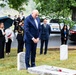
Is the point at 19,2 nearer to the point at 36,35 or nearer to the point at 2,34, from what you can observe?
the point at 2,34

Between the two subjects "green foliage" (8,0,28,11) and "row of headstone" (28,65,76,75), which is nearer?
"row of headstone" (28,65,76,75)

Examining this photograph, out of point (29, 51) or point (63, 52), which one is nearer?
point (29, 51)

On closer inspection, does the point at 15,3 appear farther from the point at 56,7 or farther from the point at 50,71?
the point at 50,71

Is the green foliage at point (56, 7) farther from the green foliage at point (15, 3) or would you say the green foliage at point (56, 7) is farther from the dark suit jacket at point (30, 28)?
the dark suit jacket at point (30, 28)

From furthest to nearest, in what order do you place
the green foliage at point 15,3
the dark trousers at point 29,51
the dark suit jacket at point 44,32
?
the green foliage at point 15,3 → the dark suit jacket at point 44,32 → the dark trousers at point 29,51

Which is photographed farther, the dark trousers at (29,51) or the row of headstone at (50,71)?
the dark trousers at (29,51)

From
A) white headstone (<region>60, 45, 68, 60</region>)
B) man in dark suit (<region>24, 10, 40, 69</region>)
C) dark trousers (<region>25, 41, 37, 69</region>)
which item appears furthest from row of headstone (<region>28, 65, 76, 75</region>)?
white headstone (<region>60, 45, 68, 60</region>)

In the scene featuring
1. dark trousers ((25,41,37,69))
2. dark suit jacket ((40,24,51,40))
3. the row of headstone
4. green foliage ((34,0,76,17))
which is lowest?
the row of headstone

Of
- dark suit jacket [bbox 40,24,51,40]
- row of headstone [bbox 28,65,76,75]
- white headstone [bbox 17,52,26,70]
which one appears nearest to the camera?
row of headstone [bbox 28,65,76,75]

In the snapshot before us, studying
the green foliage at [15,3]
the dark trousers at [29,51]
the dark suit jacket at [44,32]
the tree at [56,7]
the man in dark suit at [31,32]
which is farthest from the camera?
the tree at [56,7]

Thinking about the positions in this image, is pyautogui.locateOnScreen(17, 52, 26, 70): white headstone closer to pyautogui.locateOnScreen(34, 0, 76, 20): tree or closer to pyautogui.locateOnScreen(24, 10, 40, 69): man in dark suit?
pyautogui.locateOnScreen(24, 10, 40, 69): man in dark suit

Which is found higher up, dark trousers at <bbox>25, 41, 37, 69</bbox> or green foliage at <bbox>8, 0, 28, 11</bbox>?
green foliage at <bbox>8, 0, 28, 11</bbox>

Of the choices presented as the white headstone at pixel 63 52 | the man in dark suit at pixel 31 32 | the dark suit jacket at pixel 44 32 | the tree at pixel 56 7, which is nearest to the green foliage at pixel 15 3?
the tree at pixel 56 7

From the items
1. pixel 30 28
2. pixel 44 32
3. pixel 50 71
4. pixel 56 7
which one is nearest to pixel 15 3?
pixel 56 7
